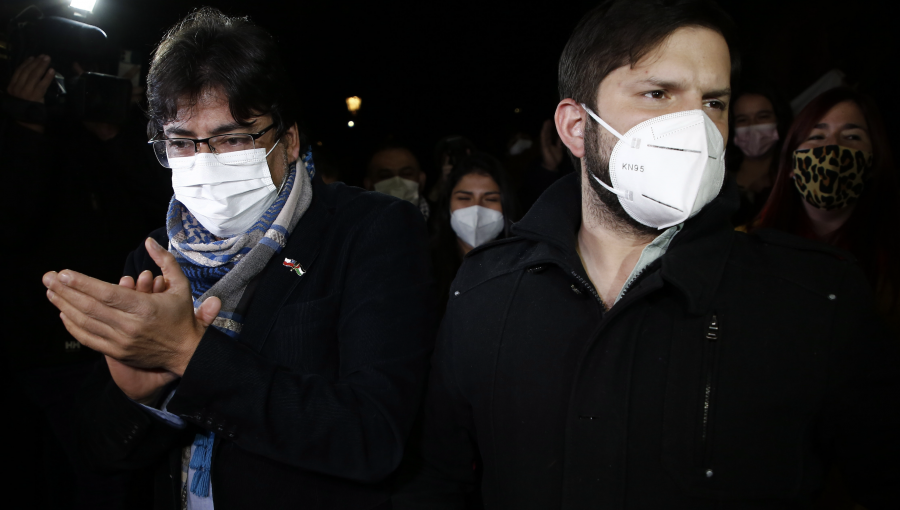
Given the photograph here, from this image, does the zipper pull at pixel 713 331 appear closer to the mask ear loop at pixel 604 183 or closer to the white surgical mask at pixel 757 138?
the mask ear loop at pixel 604 183

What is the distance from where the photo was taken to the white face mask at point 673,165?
139 cm

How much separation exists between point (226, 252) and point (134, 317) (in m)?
0.59

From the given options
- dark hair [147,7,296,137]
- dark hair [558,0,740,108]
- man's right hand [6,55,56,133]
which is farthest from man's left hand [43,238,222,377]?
man's right hand [6,55,56,133]

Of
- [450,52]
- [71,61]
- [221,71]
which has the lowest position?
[221,71]

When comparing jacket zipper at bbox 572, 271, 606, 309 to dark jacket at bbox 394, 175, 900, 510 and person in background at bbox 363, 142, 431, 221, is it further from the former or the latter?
person in background at bbox 363, 142, 431, 221

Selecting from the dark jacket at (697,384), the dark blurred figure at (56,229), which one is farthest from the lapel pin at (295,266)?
the dark blurred figure at (56,229)

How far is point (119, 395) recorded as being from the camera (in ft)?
4.99

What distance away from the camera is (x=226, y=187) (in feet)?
5.65

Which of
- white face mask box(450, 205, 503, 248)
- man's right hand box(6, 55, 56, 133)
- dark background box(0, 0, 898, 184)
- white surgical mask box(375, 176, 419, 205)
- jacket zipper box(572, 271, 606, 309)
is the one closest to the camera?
jacket zipper box(572, 271, 606, 309)

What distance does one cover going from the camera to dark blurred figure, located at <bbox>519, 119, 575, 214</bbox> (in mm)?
4699

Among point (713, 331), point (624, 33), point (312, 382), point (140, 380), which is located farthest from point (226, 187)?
point (713, 331)

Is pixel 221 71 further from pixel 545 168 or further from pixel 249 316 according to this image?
pixel 545 168

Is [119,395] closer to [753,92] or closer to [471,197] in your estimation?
[471,197]

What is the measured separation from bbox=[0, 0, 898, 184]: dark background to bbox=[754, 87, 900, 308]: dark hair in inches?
65.8
